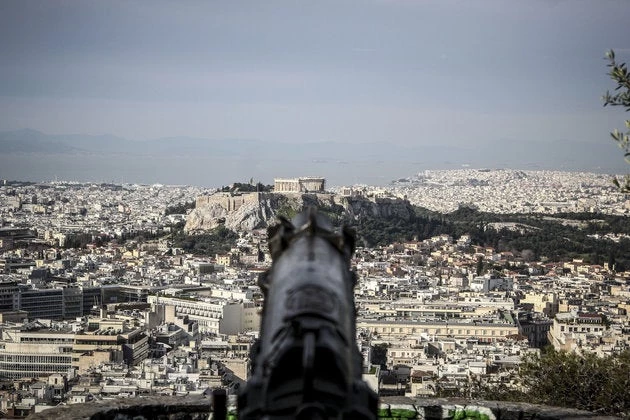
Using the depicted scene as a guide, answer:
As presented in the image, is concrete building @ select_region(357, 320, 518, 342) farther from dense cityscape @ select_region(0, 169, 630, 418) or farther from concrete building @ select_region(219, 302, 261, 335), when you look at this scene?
concrete building @ select_region(219, 302, 261, 335)

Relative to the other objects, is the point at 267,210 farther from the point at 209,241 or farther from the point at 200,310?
the point at 200,310

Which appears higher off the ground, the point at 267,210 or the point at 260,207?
the point at 260,207

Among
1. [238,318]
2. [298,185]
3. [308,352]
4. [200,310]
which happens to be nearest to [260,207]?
[298,185]

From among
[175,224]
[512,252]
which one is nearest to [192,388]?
[512,252]

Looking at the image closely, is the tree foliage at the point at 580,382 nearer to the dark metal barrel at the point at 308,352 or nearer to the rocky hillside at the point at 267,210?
the dark metal barrel at the point at 308,352

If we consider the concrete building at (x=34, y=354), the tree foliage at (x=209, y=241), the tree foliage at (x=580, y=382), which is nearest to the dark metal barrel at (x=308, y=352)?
the tree foliage at (x=580, y=382)

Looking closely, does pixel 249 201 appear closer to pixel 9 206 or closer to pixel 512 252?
pixel 512 252

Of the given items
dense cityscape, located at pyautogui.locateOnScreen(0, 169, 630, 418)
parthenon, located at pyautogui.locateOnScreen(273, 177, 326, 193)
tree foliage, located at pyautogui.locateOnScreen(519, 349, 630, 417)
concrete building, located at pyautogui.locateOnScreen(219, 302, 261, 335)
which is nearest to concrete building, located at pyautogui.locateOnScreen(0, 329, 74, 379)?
dense cityscape, located at pyautogui.locateOnScreen(0, 169, 630, 418)
